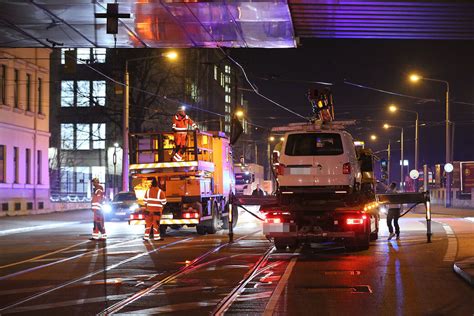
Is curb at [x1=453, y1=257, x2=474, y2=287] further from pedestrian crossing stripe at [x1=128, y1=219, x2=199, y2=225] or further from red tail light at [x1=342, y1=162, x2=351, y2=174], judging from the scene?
pedestrian crossing stripe at [x1=128, y1=219, x2=199, y2=225]

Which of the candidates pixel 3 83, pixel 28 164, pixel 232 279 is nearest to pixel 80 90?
pixel 28 164

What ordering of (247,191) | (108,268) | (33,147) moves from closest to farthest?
(108,268) → (247,191) → (33,147)

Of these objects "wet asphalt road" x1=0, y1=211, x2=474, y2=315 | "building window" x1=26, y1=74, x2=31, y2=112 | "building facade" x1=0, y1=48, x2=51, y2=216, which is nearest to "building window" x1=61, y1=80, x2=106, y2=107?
"building facade" x1=0, y1=48, x2=51, y2=216

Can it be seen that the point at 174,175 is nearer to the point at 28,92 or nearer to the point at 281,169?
the point at 281,169

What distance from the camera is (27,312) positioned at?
367 inches

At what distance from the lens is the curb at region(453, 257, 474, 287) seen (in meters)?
11.6

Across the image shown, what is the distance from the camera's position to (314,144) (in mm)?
17078

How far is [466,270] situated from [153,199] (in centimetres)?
1057

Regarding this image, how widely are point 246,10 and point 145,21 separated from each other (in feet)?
9.85

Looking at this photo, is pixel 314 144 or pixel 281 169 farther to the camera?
pixel 314 144

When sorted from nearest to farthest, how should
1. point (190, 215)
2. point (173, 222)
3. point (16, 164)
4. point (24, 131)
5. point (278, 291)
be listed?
point (278, 291) → point (190, 215) → point (173, 222) → point (16, 164) → point (24, 131)

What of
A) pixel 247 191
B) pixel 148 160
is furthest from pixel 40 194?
pixel 148 160

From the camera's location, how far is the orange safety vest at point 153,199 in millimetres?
20695

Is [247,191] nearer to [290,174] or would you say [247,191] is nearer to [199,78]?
[290,174]
